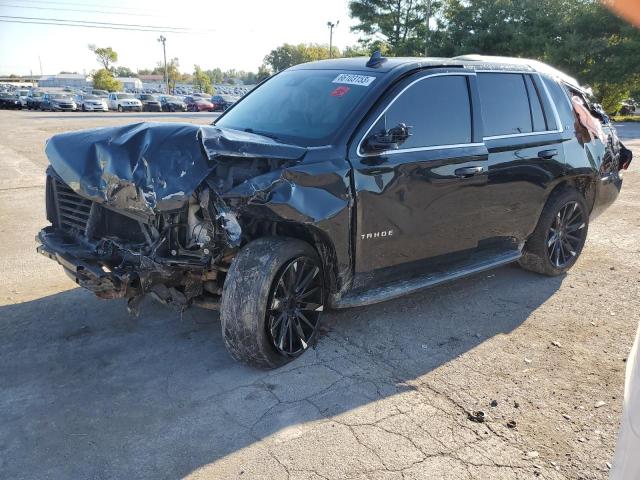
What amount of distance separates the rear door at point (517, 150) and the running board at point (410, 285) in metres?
0.24

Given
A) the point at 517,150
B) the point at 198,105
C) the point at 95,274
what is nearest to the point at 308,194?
the point at 95,274

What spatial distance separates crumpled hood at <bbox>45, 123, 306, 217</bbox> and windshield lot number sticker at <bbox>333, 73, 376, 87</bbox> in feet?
2.94

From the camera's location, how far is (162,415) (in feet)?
10.1

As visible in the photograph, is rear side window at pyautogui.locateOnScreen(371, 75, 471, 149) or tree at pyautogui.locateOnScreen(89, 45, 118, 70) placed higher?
tree at pyautogui.locateOnScreen(89, 45, 118, 70)

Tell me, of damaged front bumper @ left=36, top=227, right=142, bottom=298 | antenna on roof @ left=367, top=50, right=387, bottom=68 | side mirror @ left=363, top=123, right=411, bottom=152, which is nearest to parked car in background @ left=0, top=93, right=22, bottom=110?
damaged front bumper @ left=36, top=227, right=142, bottom=298

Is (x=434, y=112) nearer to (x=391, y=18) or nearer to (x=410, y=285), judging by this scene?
(x=410, y=285)

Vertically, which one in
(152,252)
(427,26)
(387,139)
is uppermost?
(427,26)

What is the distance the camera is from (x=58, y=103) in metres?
40.8

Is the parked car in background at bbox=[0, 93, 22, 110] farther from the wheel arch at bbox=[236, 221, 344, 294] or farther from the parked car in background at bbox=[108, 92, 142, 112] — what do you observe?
the wheel arch at bbox=[236, 221, 344, 294]

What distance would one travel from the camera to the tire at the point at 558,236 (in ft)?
17.6

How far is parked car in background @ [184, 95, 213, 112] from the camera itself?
4922cm

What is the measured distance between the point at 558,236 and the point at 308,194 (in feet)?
10.8

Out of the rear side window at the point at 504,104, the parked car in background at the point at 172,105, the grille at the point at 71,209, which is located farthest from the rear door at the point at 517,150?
the parked car in background at the point at 172,105

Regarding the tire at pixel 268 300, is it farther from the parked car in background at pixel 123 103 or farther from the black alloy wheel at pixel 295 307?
the parked car in background at pixel 123 103
